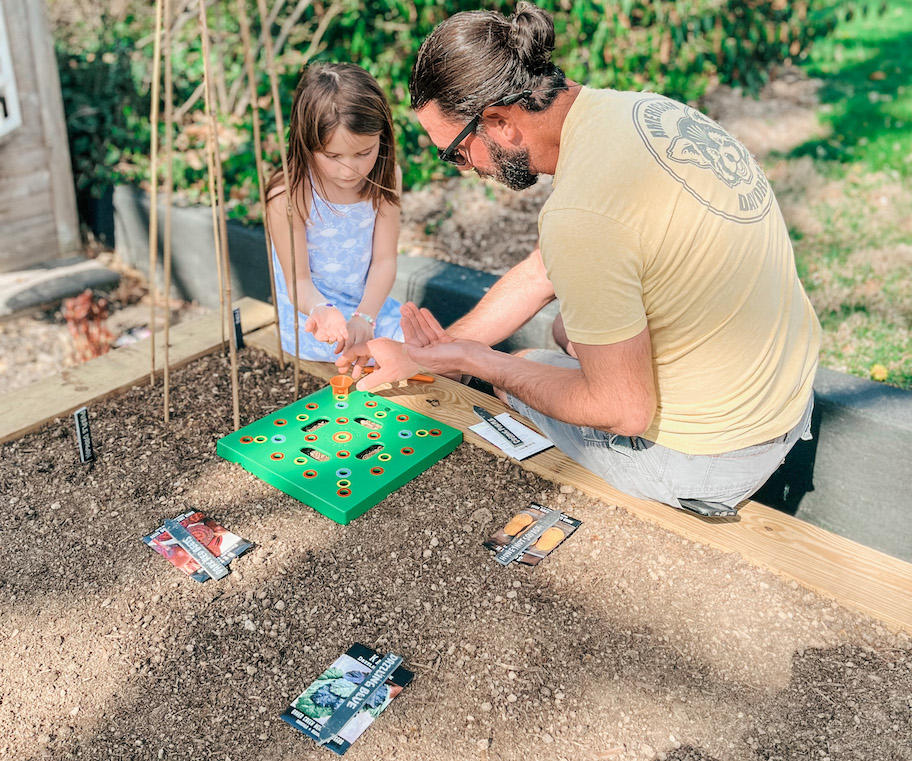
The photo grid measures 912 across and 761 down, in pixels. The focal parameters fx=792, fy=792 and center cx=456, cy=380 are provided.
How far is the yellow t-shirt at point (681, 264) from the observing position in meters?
1.49

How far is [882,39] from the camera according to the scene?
5.74 metres

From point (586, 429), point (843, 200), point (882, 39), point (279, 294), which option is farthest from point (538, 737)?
point (882, 39)

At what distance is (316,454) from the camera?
2072 millimetres

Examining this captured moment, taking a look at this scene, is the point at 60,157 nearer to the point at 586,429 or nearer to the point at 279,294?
the point at 279,294

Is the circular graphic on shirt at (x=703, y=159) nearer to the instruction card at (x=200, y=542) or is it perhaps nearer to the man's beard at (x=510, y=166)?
the man's beard at (x=510, y=166)

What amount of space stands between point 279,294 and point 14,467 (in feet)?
3.37

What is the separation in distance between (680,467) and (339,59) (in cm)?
345

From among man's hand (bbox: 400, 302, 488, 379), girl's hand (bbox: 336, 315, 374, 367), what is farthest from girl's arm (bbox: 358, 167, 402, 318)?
man's hand (bbox: 400, 302, 488, 379)

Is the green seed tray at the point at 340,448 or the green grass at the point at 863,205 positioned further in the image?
the green grass at the point at 863,205

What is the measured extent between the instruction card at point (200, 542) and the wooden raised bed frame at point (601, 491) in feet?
2.17

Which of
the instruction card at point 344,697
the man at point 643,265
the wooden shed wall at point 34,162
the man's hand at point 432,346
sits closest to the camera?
the instruction card at point 344,697

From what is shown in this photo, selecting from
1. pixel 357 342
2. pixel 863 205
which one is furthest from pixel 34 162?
pixel 863 205

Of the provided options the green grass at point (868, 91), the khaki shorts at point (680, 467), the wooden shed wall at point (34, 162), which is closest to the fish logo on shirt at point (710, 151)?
the khaki shorts at point (680, 467)

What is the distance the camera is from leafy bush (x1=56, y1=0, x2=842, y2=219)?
4.25 meters
